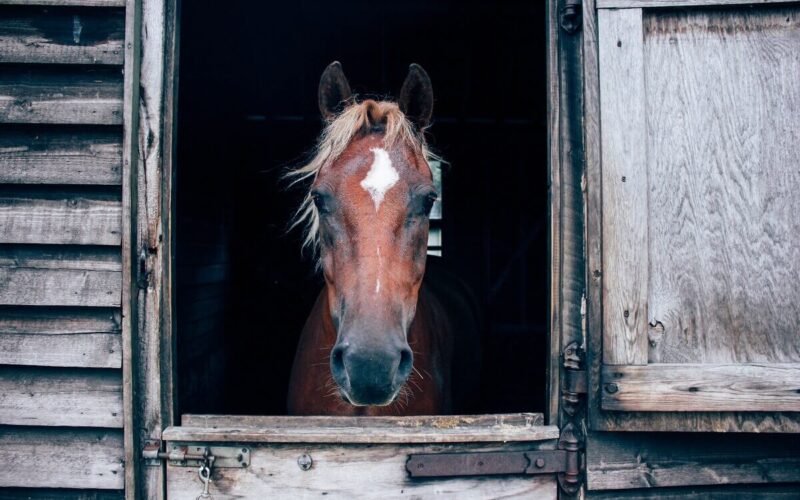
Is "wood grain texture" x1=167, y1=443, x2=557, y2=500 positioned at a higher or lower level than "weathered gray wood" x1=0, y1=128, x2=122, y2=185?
lower

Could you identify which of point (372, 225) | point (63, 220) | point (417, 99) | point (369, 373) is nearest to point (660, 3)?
point (417, 99)

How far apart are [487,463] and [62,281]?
1575 mm

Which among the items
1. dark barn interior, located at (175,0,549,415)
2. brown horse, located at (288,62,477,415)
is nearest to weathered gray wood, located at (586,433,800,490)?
brown horse, located at (288,62,477,415)

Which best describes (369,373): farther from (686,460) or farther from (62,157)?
(62,157)

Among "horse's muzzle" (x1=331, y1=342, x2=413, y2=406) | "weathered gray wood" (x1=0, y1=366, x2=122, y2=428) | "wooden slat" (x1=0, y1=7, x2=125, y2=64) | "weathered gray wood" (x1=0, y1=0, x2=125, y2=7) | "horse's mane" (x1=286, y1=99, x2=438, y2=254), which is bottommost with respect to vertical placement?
"weathered gray wood" (x1=0, y1=366, x2=122, y2=428)

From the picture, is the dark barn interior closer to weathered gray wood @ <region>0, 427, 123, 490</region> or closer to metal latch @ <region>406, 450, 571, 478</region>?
weathered gray wood @ <region>0, 427, 123, 490</region>

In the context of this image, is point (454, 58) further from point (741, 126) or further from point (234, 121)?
point (741, 126)

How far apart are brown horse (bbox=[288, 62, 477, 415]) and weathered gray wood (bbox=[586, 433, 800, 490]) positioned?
2.41 ft

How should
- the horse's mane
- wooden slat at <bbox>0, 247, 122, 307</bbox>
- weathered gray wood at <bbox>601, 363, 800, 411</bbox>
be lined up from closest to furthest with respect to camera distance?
weathered gray wood at <bbox>601, 363, 800, 411</bbox> < wooden slat at <bbox>0, 247, 122, 307</bbox> < the horse's mane

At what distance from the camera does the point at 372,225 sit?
72.6 inches

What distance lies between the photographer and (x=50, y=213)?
6.23 feet

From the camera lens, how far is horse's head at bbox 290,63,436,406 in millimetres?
1588

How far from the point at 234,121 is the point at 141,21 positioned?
8.28ft

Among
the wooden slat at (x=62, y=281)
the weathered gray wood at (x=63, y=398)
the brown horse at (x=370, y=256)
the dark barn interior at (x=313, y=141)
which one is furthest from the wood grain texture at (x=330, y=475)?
the dark barn interior at (x=313, y=141)
